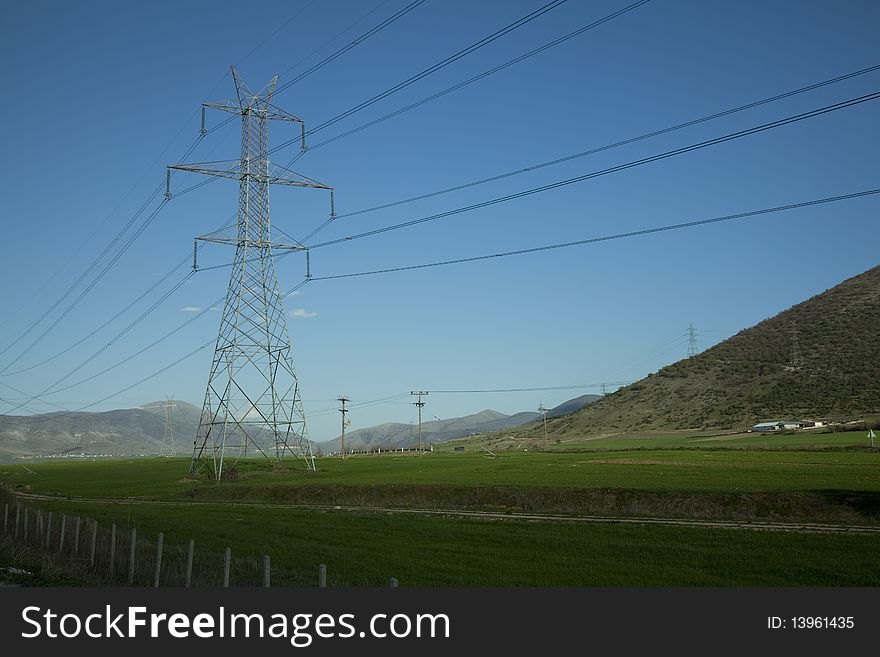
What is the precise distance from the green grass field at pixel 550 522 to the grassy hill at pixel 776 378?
5124 centimetres

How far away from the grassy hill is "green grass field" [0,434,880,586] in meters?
51.2

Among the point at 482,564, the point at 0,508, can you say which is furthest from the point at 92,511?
the point at 482,564

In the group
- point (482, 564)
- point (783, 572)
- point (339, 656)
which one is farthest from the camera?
point (482, 564)

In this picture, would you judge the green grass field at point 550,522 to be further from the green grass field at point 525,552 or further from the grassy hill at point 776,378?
the grassy hill at point 776,378

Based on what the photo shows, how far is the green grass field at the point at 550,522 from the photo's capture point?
25.6 m

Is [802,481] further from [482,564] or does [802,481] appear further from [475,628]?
[475,628]

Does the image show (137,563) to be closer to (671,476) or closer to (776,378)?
(671,476)

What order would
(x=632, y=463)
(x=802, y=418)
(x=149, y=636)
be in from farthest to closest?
(x=802, y=418) < (x=632, y=463) < (x=149, y=636)

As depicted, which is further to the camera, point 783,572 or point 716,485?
point 716,485

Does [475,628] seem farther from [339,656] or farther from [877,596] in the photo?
[877,596]

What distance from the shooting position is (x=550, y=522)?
40.9 meters

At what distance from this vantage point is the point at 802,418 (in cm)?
12194

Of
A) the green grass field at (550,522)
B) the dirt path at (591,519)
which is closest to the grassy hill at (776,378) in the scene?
the green grass field at (550,522)

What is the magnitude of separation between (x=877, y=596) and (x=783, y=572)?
6.35m
